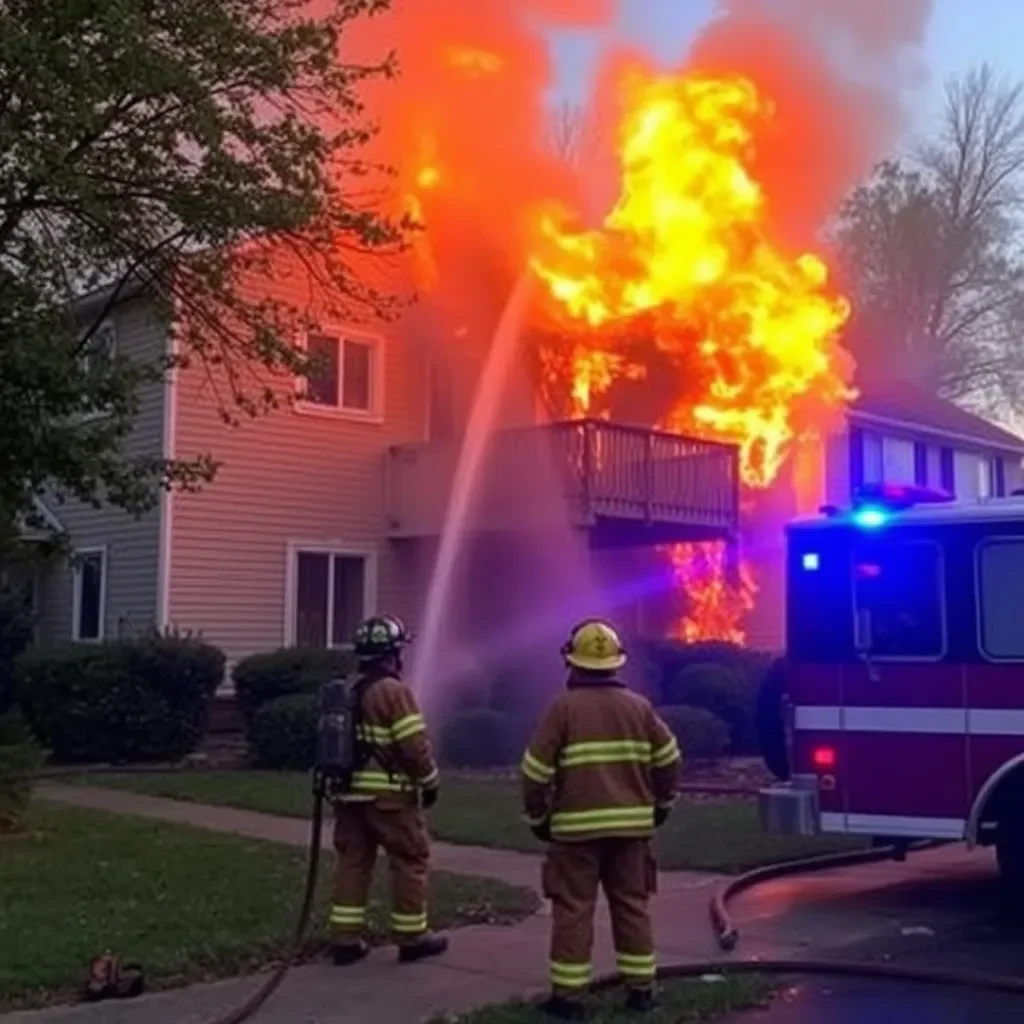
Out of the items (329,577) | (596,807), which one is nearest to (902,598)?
(596,807)

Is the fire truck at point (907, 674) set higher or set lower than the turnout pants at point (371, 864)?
higher

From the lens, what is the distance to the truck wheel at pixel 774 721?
32.8 ft

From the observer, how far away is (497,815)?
42.3 feet

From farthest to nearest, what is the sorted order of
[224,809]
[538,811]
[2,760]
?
[224,809] → [2,760] → [538,811]

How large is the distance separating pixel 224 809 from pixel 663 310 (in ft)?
35.4

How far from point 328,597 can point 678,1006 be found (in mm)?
15238

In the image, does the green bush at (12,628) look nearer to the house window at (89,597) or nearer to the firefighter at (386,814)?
the house window at (89,597)

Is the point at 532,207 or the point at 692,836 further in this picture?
the point at 532,207

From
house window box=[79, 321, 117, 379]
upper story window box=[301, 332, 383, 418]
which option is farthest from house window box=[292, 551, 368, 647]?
house window box=[79, 321, 117, 379]

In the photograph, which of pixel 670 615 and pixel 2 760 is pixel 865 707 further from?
pixel 670 615

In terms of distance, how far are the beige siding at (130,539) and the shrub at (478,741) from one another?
4460 mm

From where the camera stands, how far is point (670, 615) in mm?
24281

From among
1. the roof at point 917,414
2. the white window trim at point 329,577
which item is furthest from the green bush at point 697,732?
the roof at point 917,414

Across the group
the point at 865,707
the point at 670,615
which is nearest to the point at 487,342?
the point at 670,615
